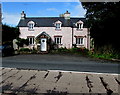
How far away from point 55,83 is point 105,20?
13341 millimetres

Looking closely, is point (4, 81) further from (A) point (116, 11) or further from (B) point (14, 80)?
(A) point (116, 11)

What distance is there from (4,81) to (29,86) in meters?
Answer: 1.08

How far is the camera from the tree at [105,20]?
55.1 ft

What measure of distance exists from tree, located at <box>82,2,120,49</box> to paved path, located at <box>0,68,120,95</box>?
38.9 ft

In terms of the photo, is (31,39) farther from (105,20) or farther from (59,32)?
(105,20)

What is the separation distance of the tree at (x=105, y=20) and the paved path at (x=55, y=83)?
11.8 m

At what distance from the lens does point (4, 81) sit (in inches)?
229

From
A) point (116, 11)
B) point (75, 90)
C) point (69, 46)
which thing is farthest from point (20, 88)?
point (69, 46)

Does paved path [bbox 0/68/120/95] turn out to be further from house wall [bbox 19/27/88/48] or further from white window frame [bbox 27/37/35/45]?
white window frame [bbox 27/37/35/45]

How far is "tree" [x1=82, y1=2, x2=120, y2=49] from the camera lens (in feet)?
55.1

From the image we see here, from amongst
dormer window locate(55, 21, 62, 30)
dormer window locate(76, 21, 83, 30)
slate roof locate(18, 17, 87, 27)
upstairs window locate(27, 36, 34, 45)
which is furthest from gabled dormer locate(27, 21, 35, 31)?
dormer window locate(76, 21, 83, 30)

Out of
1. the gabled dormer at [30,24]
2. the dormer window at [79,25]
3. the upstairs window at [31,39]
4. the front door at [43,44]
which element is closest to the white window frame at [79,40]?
the dormer window at [79,25]

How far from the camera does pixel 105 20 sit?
17281 mm

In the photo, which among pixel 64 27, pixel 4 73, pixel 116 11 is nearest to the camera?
pixel 4 73
